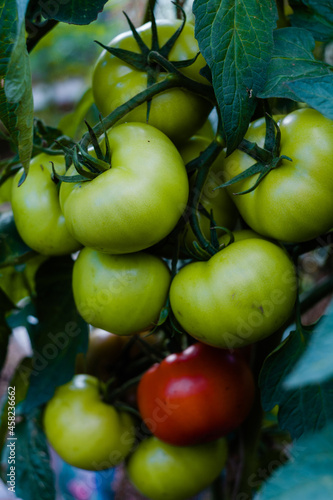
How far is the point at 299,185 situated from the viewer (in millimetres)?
353

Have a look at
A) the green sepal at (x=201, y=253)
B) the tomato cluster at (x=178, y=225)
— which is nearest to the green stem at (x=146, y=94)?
the tomato cluster at (x=178, y=225)

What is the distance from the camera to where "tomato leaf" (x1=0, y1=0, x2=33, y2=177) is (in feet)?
0.92

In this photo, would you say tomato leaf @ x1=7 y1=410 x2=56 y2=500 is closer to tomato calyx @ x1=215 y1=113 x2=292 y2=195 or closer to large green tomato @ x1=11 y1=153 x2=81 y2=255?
large green tomato @ x1=11 y1=153 x2=81 y2=255

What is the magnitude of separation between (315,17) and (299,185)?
7.3 inches

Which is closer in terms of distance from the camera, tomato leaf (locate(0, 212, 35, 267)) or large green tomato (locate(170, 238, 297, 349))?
large green tomato (locate(170, 238, 297, 349))

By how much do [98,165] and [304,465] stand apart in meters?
0.24

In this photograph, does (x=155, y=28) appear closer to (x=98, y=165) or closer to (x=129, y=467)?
(x=98, y=165)

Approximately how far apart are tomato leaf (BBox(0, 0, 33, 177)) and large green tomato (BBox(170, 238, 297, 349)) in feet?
0.49

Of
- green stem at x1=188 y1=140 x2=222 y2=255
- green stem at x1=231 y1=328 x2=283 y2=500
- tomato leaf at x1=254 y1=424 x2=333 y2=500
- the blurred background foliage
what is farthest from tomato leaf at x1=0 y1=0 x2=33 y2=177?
the blurred background foliage

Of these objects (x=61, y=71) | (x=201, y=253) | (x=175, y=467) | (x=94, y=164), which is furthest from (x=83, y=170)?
(x=61, y=71)

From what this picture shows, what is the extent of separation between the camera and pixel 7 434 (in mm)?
627

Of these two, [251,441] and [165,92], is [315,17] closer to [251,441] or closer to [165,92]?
[165,92]

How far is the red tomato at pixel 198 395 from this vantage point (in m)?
0.49

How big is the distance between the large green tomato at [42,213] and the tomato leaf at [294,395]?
0.20 metres
